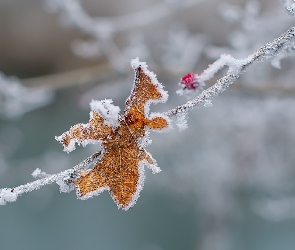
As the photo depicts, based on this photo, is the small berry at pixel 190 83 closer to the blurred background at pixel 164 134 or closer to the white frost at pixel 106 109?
the white frost at pixel 106 109

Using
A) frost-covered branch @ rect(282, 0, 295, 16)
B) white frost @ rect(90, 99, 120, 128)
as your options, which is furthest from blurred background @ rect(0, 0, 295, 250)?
white frost @ rect(90, 99, 120, 128)

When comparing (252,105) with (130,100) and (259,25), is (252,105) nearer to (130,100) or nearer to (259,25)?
(259,25)

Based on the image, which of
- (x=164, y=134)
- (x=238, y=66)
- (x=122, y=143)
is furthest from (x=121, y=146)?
(x=164, y=134)

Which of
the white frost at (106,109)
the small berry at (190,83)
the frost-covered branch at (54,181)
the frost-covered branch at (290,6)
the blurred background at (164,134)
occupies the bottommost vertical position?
the frost-covered branch at (54,181)

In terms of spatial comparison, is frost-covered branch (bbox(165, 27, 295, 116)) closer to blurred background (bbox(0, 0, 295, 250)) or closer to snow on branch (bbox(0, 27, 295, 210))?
snow on branch (bbox(0, 27, 295, 210))

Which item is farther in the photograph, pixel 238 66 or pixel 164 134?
pixel 164 134

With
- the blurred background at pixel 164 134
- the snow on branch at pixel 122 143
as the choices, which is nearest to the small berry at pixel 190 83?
the snow on branch at pixel 122 143

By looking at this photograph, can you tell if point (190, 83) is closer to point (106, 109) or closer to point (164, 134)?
point (106, 109)

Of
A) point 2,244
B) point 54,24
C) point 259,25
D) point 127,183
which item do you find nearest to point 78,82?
point 259,25
